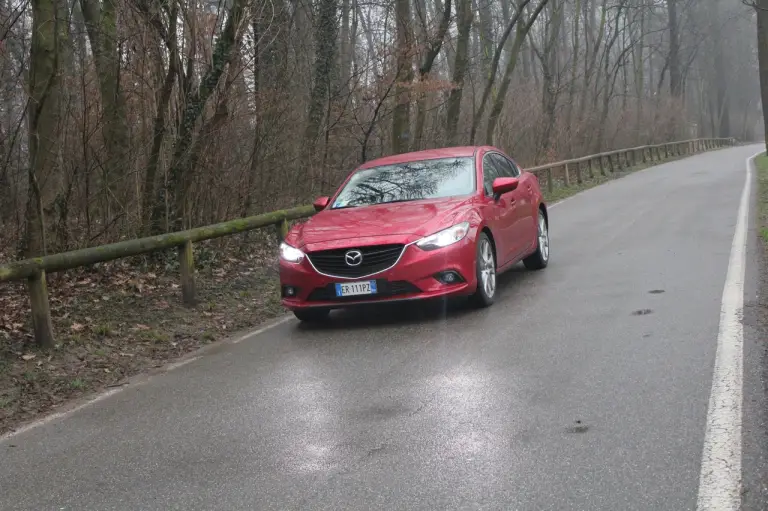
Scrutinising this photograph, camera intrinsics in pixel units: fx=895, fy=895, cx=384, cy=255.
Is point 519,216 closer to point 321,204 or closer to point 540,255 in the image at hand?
point 540,255

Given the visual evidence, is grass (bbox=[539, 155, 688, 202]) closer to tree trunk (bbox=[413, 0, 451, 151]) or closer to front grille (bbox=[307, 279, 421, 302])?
tree trunk (bbox=[413, 0, 451, 151])

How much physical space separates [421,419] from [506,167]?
21.8ft

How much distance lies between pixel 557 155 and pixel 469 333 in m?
24.5

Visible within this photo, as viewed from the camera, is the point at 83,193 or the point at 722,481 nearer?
the point at 722,481

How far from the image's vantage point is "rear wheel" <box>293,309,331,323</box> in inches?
353

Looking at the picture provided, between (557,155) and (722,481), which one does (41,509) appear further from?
(557,155)

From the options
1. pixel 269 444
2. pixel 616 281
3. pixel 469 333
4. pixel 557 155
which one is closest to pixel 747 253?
pixel 616 281

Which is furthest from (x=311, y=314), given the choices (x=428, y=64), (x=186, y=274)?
(x=428, y=64)

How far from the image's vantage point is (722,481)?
13.6ft

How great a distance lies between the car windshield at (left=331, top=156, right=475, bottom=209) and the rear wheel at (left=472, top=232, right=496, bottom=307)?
2.48 ft

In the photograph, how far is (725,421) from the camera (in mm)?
4957

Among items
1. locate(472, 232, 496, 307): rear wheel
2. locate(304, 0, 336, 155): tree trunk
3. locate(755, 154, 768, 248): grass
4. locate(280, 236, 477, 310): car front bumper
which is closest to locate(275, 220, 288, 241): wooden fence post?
locate(280, 236, 477, 310): car front bumper

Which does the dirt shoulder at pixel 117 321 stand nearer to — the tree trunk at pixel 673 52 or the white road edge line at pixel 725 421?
the white road edge line at pixel 725 421

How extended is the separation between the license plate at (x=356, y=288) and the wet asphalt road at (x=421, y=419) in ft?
1.35
